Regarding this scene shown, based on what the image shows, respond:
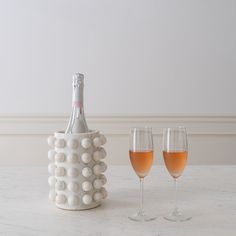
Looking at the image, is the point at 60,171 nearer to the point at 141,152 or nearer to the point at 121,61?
the point at 141,152

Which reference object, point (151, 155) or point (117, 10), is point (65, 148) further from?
point (117, 10)

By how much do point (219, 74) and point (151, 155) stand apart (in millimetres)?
2157

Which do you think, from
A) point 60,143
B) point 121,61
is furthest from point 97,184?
point 121,61

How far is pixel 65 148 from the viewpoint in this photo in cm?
94

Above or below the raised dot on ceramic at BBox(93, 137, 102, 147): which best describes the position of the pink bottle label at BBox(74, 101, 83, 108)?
above

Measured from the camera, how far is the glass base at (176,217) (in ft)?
2.84

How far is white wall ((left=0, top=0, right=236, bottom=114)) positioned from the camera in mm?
2855

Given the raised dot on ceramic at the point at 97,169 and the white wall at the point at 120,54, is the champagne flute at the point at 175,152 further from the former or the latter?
the white wall at the point at 120,54

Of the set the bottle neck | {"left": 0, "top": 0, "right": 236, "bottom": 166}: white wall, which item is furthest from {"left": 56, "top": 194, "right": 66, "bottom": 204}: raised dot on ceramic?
{"left": 0, "top": 0, "right": 236, "bottom": 166}: white wall

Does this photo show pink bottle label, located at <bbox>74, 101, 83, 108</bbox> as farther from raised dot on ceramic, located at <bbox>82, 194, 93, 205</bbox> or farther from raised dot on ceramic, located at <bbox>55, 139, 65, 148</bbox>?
raised dot on ceramic, located at <bbox>82, 194, 93, 205</bbox>

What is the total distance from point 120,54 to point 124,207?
2044mm

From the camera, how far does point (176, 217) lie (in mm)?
877

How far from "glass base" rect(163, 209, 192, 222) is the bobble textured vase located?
0.18 meters

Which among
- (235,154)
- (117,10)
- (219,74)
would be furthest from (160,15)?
(235,154)
